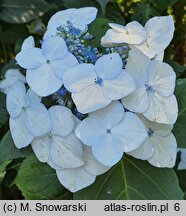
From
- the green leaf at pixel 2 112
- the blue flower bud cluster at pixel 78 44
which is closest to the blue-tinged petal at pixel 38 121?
the blue flower bud cluster at pixel 78 44

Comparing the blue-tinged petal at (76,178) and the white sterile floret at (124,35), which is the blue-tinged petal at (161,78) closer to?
the white sterile floret at (124,35)

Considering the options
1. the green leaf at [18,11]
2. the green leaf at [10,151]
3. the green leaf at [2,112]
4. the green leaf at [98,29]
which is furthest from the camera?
the green leaf at [18,11]

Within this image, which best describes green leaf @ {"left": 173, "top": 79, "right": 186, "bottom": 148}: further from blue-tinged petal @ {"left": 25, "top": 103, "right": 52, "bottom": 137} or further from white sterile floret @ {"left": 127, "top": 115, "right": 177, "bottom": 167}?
blue-tinged petal @ {"left": 25, "top": 103, "right": 52, "bottom": 137}

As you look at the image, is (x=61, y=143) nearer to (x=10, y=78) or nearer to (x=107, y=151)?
(x=107, y=151)

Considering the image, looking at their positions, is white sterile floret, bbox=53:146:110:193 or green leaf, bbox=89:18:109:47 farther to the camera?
green leaf, bbox=89:18:109:47

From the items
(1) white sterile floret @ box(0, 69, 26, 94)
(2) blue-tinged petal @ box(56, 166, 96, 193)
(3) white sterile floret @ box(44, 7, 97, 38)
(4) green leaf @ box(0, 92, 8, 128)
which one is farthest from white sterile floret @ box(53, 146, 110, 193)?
(1) white sterile floret @ box(0, 69, 26, 94)
